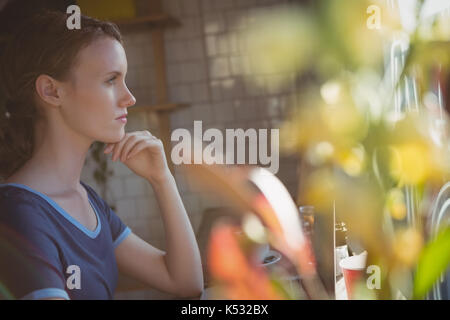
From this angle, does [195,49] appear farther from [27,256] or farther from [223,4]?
[27,256]

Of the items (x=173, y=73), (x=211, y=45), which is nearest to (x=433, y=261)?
(x=211, y=45)

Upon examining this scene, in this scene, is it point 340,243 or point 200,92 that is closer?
point 340,243

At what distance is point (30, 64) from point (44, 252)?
1.09ft

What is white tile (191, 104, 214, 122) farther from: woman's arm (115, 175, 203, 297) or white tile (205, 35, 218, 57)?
woman's arm (115, 175, 203, 297)

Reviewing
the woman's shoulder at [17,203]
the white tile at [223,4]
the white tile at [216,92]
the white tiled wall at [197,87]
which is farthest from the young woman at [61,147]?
the white tile at [216,92]

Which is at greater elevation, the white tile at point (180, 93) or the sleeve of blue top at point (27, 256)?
the white tile at point (180, 93)

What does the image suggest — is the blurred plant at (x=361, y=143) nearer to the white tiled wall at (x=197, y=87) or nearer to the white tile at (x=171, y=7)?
the white tiled wall at (x=197, y=87)

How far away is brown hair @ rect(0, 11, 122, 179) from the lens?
0.75 m

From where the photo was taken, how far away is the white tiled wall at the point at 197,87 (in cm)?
105

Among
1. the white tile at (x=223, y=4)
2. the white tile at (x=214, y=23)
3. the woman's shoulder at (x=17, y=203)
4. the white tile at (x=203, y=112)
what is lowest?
the woman's shoulder at (x=17, y=203)

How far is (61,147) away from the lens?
2.51 ft

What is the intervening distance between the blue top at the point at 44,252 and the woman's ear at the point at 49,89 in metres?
0.15

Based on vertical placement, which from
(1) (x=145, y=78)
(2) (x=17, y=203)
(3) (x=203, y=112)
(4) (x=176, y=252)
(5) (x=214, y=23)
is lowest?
(4) (x=176, y=252)
